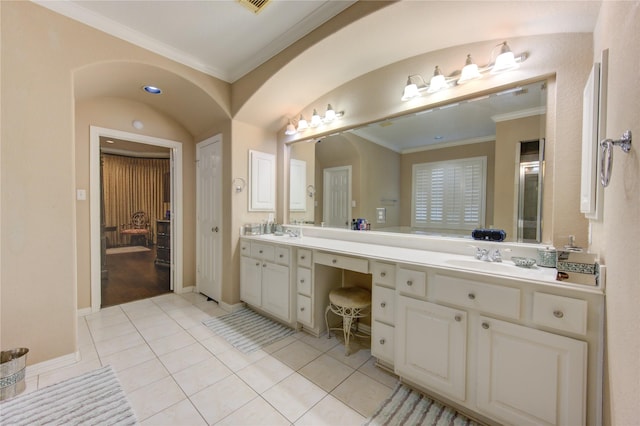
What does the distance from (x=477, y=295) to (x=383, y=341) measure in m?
0.74

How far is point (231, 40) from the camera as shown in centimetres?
224

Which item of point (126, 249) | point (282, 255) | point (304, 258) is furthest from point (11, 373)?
point (126, 249)

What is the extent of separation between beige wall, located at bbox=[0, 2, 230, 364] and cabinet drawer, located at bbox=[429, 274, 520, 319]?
8.67 feet

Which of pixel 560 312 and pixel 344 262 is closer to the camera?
pixel 560 312

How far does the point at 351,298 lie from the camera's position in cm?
204

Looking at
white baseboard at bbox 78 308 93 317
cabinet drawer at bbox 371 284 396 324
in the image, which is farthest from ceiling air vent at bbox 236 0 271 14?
white baseboard at bbox 78 308 93 317

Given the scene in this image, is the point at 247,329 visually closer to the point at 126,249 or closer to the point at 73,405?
the point at 73,405

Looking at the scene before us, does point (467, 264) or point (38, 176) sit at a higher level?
point (38, 176)

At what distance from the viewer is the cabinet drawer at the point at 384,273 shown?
168 centimetres

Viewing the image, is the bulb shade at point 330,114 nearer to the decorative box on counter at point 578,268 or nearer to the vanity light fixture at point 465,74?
the vanity light fixture at point 465,74

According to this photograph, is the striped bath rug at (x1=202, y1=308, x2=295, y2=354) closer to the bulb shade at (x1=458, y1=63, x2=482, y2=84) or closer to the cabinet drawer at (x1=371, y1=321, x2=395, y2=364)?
the cabinet drawer at (x1=371, y1=321, x2=395, y2=364)

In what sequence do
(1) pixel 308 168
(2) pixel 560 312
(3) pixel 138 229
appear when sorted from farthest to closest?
(3) pixel 138 229 < (1) pixel 308 168 < (2) pixel 560 312

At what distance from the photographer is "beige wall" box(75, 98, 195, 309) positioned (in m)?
2.71

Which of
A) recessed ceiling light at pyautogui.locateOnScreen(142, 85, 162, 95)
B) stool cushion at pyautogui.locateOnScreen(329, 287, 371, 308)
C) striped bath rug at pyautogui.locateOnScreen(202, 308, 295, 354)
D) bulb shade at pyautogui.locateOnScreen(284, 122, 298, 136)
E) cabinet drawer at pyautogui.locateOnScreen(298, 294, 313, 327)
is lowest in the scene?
striped bath rug at pyautogui.locateOnScreen(202, 308, 295, 354)
